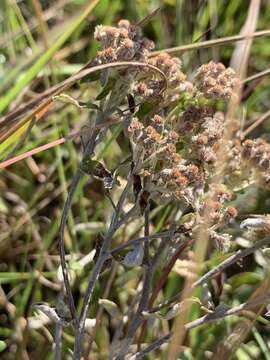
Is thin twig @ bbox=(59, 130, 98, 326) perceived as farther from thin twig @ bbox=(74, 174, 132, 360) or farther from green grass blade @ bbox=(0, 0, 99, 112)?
green grass blade @ bbox=(0, 0, 99, 112)

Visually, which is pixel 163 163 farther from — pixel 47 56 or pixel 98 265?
pixel 47 56

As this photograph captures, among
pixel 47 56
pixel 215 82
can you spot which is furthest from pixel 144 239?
pixel 47 56

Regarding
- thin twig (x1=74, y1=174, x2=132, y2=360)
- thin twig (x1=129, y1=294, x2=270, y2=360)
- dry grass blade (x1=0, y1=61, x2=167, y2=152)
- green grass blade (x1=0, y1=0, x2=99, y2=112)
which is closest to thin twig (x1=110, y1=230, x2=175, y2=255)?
thin twig (x1=74, y1=174, x2=132, y2=360)

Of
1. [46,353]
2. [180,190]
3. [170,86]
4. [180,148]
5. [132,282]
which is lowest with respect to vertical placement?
[46,353]

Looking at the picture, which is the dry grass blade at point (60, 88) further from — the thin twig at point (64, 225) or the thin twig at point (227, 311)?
the thin twig at point (227, 311)

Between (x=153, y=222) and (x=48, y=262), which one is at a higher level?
(x=153, y=222)

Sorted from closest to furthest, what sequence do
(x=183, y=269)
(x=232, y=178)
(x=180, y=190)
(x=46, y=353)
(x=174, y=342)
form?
(x=174, y=342) < (x=180, y=190) < (x=232, y=178) < (x=46, y=353) < (x=183, y=269)

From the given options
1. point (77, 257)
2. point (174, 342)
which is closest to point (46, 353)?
point (77, 257)

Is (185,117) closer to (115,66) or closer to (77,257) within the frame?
(115,66)

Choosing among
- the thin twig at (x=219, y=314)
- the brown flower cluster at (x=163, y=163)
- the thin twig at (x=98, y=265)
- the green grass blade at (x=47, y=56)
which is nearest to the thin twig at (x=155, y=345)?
the thin twig at (x=219, y=314)

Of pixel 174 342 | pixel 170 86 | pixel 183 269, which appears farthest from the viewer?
pixel 183 269
